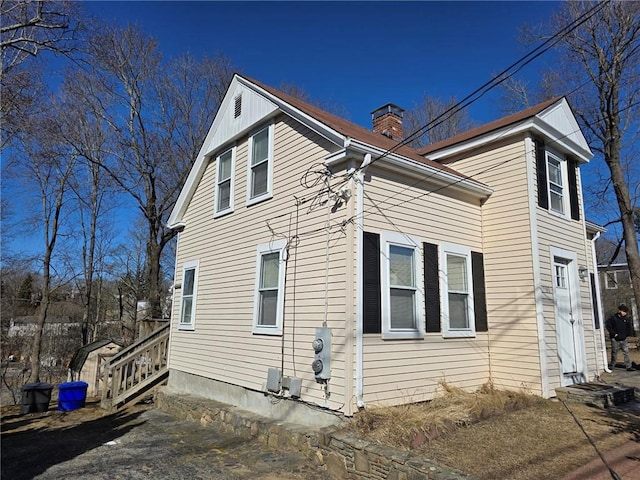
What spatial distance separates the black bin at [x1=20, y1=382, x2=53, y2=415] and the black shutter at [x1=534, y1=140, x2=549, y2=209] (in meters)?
13.0

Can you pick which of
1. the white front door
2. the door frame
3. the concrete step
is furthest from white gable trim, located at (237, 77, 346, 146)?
the concrete step

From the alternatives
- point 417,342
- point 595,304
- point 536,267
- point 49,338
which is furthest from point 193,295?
point 49,338

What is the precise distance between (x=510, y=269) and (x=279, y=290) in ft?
14.9

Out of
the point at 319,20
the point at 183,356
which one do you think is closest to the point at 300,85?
the point at 319,20

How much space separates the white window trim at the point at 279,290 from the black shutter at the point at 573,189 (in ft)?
22.5

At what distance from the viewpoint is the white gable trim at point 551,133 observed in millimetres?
8320

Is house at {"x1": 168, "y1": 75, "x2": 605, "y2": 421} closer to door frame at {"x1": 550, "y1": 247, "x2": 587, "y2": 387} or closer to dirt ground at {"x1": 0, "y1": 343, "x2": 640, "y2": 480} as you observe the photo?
door frame at {"x1": 550, "y1": 247, "x2": 587, "y2": 387}

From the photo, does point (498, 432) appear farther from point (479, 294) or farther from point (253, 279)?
point (253, 279)

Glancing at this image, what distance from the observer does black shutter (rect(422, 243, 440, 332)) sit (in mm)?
7122

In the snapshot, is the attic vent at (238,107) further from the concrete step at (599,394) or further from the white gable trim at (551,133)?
the concrete step at (599,394)

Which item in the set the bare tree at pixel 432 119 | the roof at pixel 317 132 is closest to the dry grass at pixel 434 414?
the roof at pixel 317 132

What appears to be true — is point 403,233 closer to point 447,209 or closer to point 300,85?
point 447,209

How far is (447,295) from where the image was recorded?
759 cm

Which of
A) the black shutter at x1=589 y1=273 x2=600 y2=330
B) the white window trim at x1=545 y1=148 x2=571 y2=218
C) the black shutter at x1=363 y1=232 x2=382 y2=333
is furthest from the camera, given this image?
the black shutter at x1=589 y1=273 x2=600 y2=330
